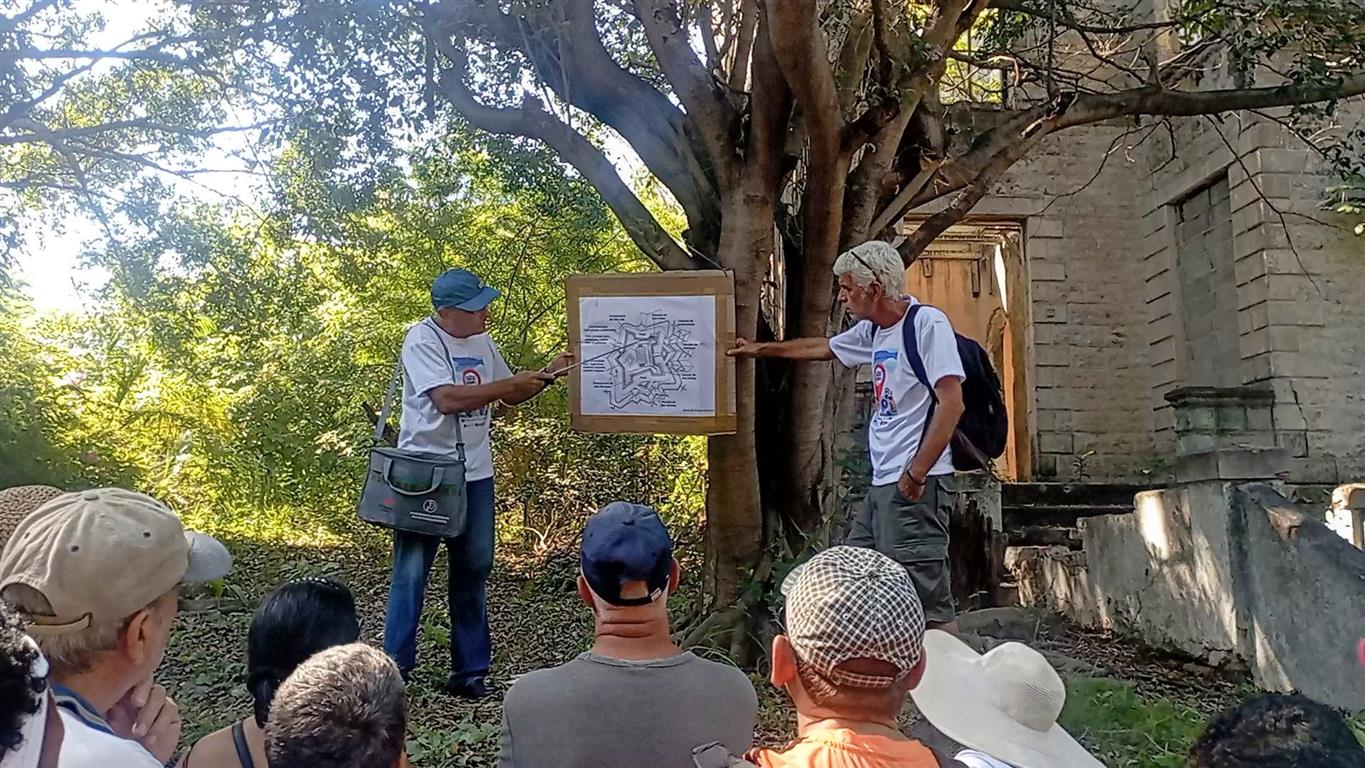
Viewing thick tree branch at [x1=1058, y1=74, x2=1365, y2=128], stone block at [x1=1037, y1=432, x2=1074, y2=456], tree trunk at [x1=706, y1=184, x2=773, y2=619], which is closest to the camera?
tree trunk at [x1=706, y1=184, x2=773, y2=619]

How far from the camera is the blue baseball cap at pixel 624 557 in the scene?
204 cm

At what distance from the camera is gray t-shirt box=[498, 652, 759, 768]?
1.93m

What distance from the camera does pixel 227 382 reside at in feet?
33.3

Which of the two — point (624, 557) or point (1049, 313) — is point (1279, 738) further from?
point (1049, 313)

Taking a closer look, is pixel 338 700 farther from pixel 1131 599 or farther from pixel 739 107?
pixel 1131 599

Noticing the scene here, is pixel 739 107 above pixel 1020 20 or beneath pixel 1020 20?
beneath

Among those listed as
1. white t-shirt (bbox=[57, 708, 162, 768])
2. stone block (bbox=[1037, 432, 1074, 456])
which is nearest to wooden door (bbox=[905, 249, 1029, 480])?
stone block (bbox=[1037, 432, 1074, 456])

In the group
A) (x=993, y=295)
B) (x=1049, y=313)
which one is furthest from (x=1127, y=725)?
(x=993, y=295)

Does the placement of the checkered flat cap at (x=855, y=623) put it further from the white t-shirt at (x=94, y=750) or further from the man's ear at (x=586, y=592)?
the white t-shirt at (x=94, y=750)

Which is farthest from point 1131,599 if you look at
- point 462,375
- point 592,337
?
point 462,375

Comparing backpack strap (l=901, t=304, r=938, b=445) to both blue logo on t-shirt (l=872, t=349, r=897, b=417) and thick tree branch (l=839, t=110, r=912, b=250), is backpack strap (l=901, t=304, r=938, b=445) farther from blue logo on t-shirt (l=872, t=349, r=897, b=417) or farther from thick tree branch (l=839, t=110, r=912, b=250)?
thick tree branch (l=839, t=110, r=912, b=250)

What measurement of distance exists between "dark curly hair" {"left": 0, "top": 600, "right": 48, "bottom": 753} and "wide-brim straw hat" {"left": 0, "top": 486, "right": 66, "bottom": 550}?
886 millimetres

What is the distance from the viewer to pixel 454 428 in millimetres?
4113

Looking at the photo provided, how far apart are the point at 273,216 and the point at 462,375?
4.02m
